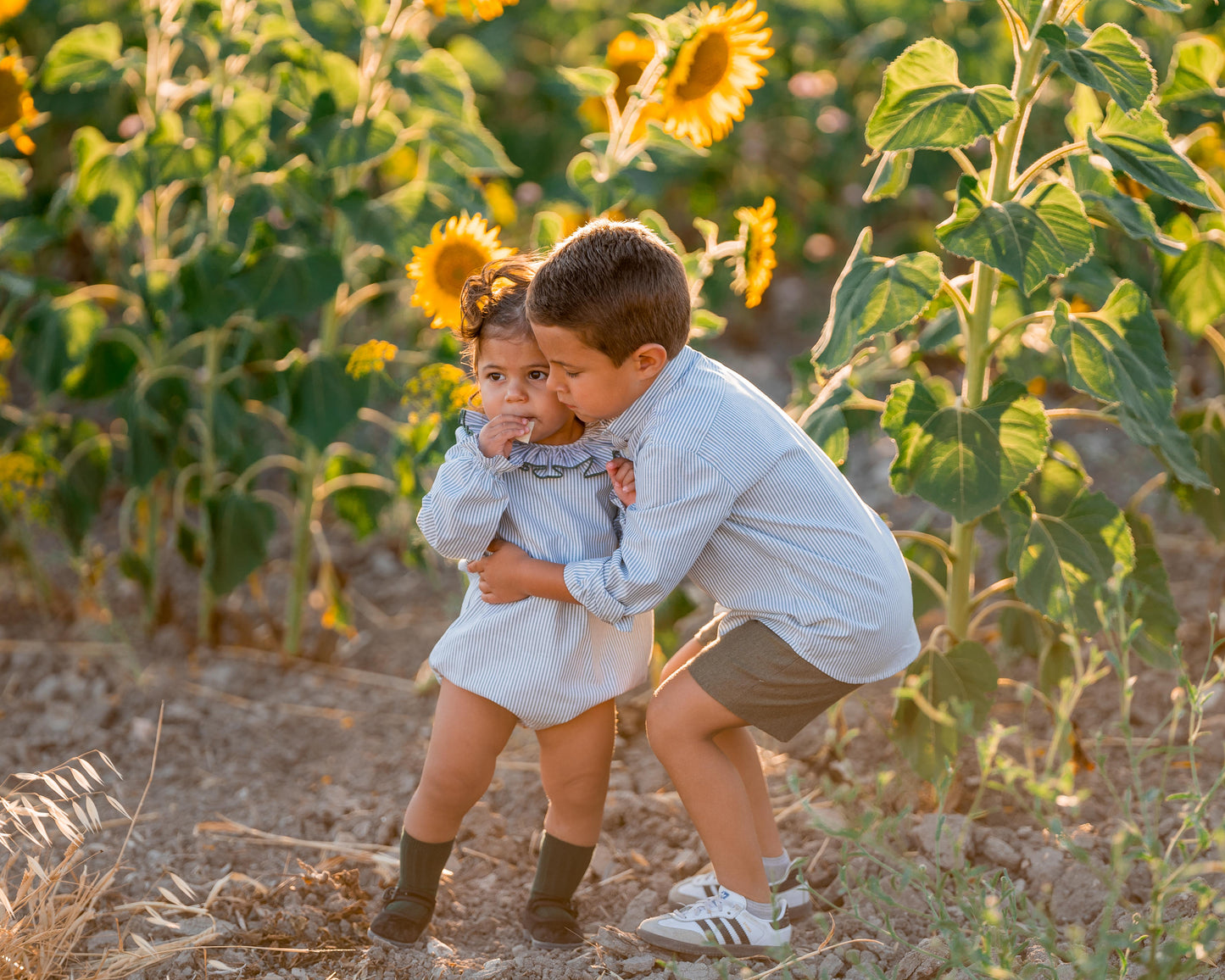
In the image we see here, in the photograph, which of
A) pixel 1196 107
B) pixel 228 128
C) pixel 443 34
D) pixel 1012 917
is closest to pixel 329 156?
pixel 228 128

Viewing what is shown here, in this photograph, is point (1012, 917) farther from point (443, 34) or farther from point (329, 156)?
point (443, 34)

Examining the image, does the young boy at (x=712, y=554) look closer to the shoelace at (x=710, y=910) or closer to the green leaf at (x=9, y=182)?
the shoelace at (x=710, y=910)

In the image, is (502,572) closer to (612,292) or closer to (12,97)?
(612,292)

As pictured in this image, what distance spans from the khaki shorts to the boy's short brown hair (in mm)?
456

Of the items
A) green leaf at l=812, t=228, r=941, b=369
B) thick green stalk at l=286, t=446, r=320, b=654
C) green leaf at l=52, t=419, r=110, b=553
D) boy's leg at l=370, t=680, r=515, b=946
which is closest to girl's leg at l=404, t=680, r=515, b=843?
boy's leg at l=370, t=680, r=515, b=946

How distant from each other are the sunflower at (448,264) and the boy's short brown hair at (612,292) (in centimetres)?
49

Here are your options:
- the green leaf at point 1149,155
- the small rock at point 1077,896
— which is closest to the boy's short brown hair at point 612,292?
the green leaf at point 1149,155

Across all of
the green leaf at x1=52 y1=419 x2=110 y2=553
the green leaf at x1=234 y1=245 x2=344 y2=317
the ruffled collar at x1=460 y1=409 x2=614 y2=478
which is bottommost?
the green leaf at x1=52 y1=419 x2=110 y2=553

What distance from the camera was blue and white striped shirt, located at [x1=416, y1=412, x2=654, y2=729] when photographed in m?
1.93

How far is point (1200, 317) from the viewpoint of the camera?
249 cm

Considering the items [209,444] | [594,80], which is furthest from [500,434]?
[209,444]

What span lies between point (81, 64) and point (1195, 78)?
2390 mm

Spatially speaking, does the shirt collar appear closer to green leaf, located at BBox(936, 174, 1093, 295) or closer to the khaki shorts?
the khaki shorts

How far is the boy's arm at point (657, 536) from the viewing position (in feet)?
5.94
